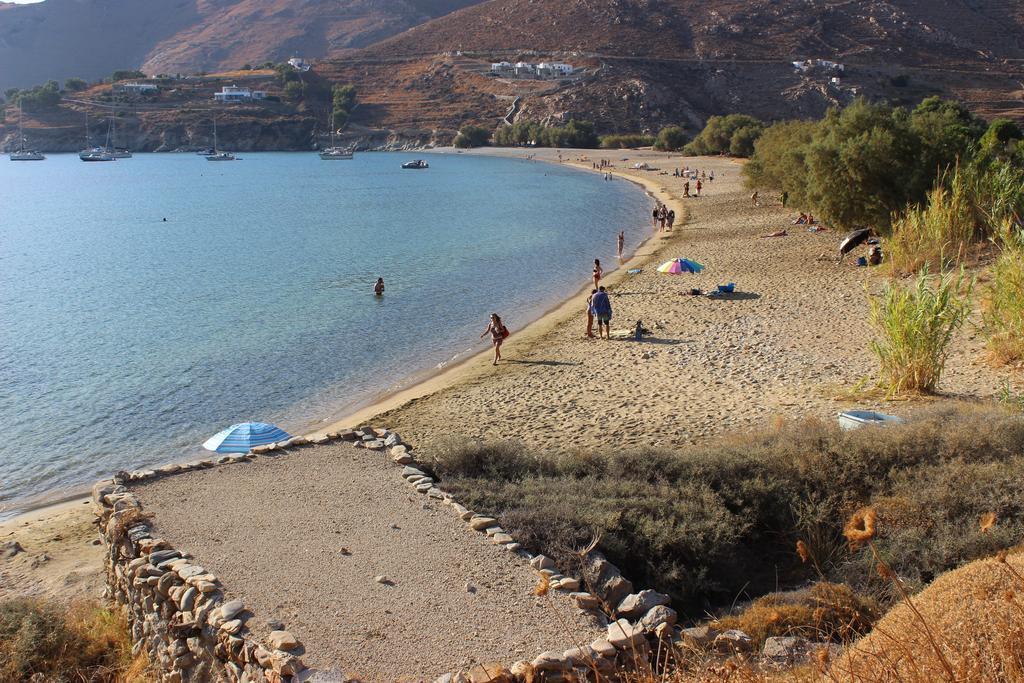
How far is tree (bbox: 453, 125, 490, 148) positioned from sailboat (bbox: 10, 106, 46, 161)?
6122cm

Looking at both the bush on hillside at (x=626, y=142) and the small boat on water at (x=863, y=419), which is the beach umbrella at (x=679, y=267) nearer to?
the small boat on water at (x=863, y=419)

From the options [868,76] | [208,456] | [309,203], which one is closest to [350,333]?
[208,456]

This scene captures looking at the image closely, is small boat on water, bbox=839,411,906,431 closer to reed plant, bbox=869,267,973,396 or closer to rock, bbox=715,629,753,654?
reed plant, bbox=869,267,973,396

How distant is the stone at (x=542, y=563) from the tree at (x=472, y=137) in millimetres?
109799

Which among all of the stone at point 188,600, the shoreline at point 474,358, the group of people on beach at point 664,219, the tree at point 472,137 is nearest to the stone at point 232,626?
the stone at point 188,600

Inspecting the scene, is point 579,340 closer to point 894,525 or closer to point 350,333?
point 350,333

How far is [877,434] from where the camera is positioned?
917 cm

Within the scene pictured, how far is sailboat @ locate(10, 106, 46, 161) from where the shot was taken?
12606 cm

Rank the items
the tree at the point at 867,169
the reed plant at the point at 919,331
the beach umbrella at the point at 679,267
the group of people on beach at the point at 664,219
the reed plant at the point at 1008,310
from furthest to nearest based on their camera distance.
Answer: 1. the group of people on beach at the point at 664,219
2. the tree at the point at 867,169
3. the beach umbrella at the point at 679,267
4. the reed plant at the point at 1008,310
5. the reed plant at the point at 919,331

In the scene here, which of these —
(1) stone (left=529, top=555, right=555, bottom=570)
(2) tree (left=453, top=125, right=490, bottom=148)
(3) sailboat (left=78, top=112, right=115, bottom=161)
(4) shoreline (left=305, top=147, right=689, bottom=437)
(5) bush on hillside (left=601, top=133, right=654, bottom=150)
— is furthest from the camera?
(3) sailboat (left=78, top=112, right=115, bottom=161)

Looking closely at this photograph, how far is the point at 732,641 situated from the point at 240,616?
3.51m

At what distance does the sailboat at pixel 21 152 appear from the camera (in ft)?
414

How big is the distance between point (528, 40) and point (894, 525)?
131694mm

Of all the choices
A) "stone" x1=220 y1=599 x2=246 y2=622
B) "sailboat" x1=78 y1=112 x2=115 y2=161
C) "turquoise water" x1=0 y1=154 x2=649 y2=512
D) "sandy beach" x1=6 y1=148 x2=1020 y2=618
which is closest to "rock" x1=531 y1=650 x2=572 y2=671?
"stone" x1=220 y1=599 x2=246 y2=622
